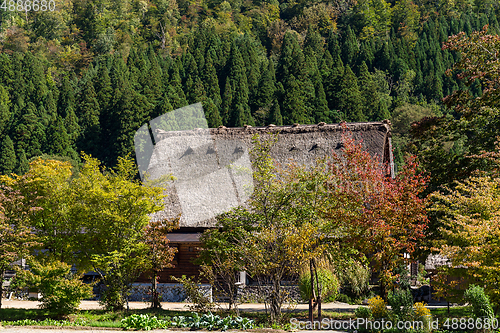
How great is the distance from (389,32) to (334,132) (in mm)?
72067

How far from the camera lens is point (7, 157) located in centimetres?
5359

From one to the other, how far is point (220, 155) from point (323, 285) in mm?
10878

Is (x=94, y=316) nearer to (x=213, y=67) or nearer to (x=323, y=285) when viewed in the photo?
(x=323, y=285)

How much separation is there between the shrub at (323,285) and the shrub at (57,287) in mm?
6207

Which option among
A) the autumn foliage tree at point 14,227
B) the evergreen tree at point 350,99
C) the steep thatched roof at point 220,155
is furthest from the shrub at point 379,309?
the evergreen tree at point 350,99

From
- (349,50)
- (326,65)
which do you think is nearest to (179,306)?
(326,65)

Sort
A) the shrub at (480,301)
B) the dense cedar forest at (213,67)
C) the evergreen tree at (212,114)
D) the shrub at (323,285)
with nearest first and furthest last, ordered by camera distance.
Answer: the shrub at (480,301)
the shrub at (323,285)
the evergreen tree at (212,114)
the dense cedar forest at (213,67)

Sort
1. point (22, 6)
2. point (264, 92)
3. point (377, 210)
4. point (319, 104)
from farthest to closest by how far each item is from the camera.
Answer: point (22, 6) < point (264, 92) < point (319, 104) < point (377, 210)

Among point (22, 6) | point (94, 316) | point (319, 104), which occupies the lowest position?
point (94, 316)

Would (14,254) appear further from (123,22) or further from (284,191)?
(123,22)

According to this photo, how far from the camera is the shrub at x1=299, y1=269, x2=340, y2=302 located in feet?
50.4

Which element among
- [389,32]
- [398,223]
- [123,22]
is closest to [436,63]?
[389,32]

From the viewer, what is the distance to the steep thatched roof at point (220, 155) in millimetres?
22000

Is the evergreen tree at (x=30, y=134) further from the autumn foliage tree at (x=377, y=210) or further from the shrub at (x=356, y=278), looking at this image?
the autumn foliage tree at (x=377, y=210)
